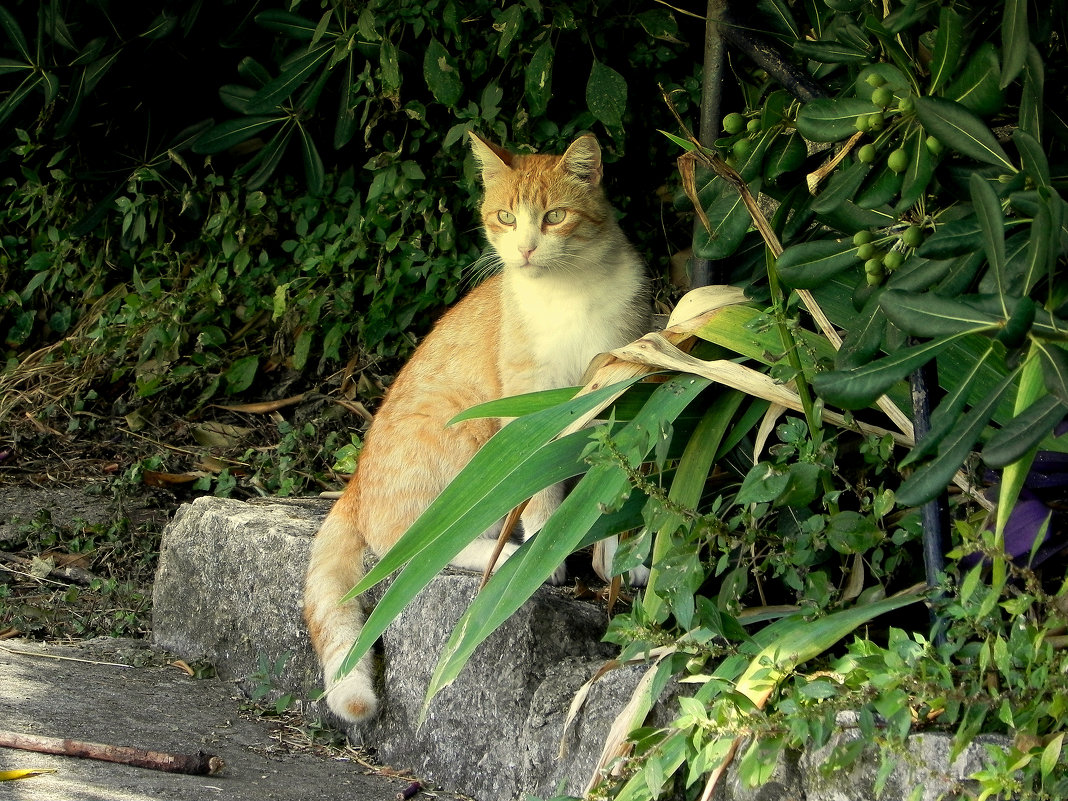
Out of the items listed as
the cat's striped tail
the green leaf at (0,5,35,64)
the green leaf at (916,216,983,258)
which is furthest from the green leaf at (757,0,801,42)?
the green leaf at (0,5,35,64)

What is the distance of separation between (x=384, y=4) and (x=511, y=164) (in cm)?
110

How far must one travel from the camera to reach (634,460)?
1945 millimetres

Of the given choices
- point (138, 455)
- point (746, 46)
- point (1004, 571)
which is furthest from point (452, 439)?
point (138, 455)

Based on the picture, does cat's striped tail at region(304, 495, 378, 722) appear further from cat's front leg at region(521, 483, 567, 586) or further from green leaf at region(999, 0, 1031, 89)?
green leaf at region(999, 0, 1031, 89)

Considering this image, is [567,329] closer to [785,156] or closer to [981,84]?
[785,156]

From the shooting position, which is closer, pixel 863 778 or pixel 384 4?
pixel 863 778

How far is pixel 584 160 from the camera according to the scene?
3.58 meters

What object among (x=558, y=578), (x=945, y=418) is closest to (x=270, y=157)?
(x=558, y=578)

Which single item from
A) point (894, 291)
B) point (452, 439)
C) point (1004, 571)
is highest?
point (894, 291)

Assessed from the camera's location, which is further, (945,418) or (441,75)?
(441,75)

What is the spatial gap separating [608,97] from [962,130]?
→ 237 cm

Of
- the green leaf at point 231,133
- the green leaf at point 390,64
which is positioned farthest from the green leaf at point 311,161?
the green leaf at point 390,64

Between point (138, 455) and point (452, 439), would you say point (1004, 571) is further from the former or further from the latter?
point (138, 455)

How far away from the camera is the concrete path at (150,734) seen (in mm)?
2305
